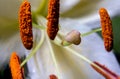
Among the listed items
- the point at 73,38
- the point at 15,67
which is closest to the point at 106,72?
the point at 73,38

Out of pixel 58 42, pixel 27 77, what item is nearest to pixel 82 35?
pixel 58 42

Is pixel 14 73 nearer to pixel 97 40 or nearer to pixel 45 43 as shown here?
pixel 45 43

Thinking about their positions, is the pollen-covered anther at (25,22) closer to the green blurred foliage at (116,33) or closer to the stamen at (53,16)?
the stamen at (53,16)

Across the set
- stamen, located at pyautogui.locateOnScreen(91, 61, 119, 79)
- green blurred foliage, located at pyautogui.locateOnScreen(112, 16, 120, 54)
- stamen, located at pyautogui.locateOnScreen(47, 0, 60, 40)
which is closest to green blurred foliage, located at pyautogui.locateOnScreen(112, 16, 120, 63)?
green blurred foliage, located at pyautogui.locateOnScreen(112, 16, 120, 54)

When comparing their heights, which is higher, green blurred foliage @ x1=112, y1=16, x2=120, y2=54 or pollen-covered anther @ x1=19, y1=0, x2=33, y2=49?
pollen-covered anther @ x1=19, y1=0, x2=33, y2=49

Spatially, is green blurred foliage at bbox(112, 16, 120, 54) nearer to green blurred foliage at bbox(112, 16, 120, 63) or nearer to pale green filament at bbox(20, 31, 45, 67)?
green blurred foliage at bbox(112, 16, 120, 63)
